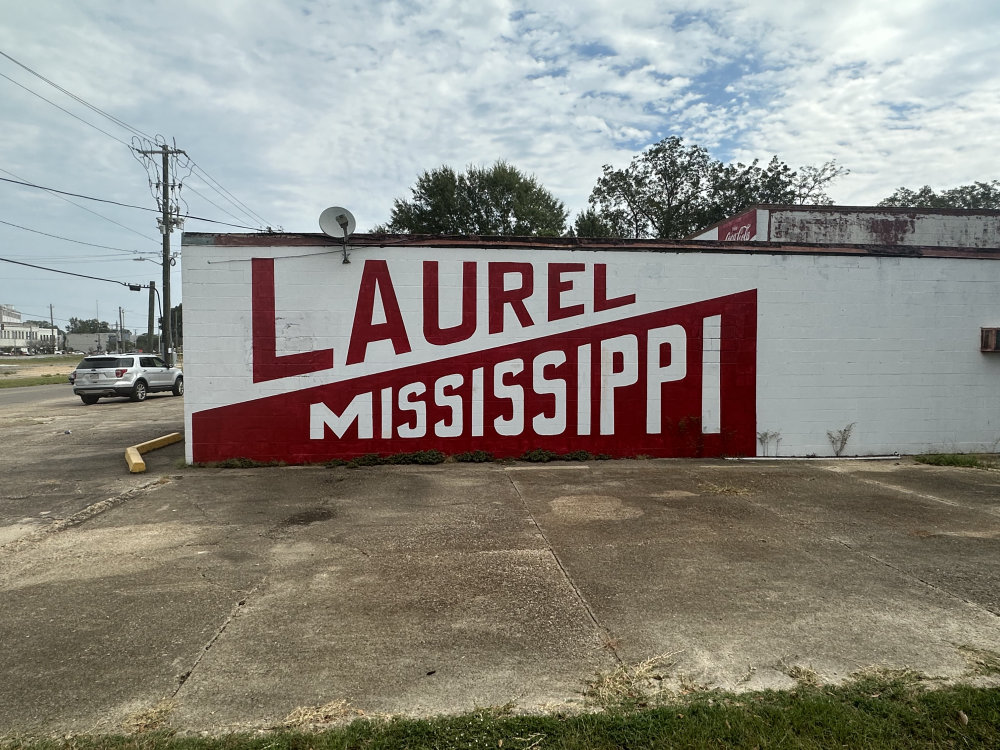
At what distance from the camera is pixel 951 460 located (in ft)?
31.9

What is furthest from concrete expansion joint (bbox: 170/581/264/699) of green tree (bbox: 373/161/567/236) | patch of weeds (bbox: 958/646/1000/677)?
green tree (bbox: 373/161/567/236)

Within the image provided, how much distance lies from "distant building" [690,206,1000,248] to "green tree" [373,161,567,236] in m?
22.6

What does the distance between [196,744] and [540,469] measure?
6.78 metres

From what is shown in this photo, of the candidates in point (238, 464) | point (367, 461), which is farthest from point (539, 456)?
point (238, 464)

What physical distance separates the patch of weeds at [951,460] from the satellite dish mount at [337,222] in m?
10.3

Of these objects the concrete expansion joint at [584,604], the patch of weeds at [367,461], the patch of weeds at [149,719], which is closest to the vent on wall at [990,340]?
the concrete expansion joint at [584,604]

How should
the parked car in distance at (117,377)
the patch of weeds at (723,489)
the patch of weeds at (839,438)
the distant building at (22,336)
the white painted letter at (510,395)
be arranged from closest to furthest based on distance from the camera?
the patch of weeds at (723,489)
the white painted letter at (510,395)
the patch of weeds at (839,438)
the parked car in distance at (117,377)
the distant building at (22,336)

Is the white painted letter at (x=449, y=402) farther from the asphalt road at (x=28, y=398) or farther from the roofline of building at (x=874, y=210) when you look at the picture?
the asphalt road at (x=28, y=398)

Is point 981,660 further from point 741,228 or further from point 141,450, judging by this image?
Result: point 741,228

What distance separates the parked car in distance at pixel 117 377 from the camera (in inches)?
834

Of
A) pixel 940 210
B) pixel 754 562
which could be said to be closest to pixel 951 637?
pixel 754 562

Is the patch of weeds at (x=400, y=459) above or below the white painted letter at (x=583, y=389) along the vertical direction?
below

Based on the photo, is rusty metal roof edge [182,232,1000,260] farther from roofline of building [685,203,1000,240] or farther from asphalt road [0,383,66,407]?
asphalt road [0,383,66,407]

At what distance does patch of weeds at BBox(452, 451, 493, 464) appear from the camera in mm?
9688
